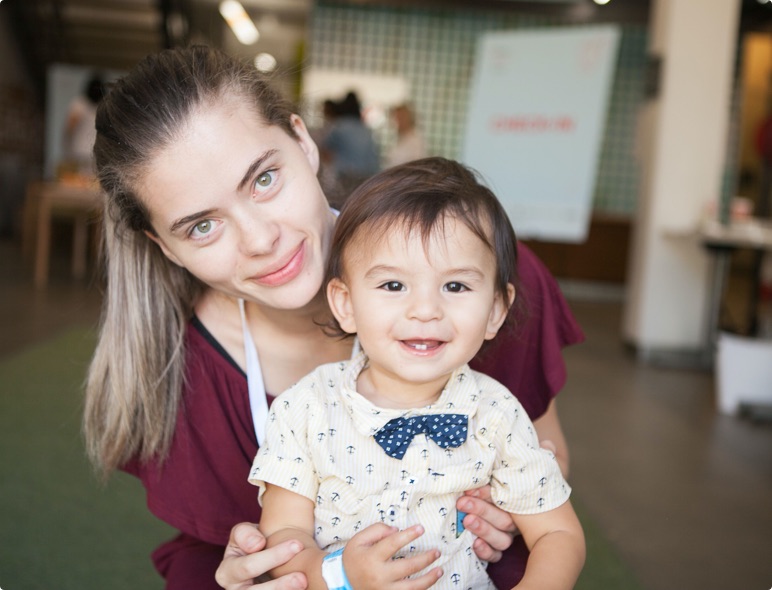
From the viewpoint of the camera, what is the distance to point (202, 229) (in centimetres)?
125

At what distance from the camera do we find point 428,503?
1.13 m

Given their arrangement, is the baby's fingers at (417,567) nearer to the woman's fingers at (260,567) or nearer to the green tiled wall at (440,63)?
the woman's fingers at (260,567)

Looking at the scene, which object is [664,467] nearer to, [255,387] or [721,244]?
[721,244]

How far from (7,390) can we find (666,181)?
158 inches

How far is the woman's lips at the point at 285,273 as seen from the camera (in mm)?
1262

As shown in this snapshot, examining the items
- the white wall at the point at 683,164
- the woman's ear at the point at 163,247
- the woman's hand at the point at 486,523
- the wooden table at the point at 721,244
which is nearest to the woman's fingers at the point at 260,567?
the woman's hand at the point at 486,523

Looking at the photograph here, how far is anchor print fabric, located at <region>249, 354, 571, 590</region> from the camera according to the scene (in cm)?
112

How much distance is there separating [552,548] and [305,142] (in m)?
0.78

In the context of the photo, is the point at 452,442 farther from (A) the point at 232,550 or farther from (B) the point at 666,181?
(B) the point at 666,181

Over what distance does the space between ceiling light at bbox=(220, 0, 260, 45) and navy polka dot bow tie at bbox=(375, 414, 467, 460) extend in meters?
10.4

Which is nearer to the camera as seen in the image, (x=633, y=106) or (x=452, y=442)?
(x=452, y=442)

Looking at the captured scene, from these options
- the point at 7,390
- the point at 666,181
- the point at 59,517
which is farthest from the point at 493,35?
the point at 59,517

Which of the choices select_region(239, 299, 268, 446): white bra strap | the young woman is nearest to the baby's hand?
the young woman

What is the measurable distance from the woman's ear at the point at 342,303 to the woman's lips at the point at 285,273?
6 centimetres
